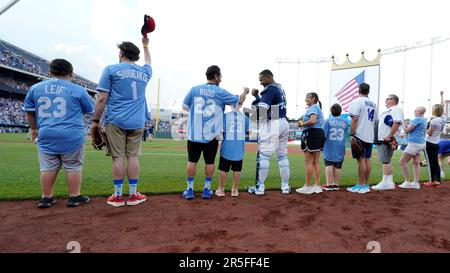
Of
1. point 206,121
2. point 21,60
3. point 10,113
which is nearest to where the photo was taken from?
point 206,121

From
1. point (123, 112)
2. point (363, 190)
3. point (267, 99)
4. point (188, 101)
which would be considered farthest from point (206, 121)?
point (363, 190)

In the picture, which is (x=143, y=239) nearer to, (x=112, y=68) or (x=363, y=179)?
(x=112, y=68)

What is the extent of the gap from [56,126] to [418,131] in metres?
6.51

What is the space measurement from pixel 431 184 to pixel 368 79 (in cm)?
1716

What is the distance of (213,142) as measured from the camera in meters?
3.93

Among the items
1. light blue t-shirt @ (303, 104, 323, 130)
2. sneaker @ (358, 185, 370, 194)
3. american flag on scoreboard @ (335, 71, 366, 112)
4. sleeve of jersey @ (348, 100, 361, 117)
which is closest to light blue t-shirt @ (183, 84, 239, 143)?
light blue t-shirt @ (303, 104, 323, 130)

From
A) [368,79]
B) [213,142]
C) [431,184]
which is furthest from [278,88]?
[368,79]

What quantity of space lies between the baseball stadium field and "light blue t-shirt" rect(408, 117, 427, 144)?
148 cm

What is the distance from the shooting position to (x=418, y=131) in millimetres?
5395

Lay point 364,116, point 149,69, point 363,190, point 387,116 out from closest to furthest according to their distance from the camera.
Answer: point 149,69
point 363,190
point 364,116
point 387,116

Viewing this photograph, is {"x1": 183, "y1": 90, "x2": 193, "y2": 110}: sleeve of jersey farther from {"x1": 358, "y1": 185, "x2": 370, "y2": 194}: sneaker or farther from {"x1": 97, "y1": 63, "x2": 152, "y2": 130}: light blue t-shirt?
{"x1": 358, "y1": 185, "x2": 370, "y2": 194}: sneaker

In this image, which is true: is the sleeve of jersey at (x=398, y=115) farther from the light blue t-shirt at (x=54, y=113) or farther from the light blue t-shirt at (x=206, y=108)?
the light blue t-shirt at (x=54, y=113)

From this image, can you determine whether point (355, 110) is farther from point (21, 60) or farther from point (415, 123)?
point (21, 60)
